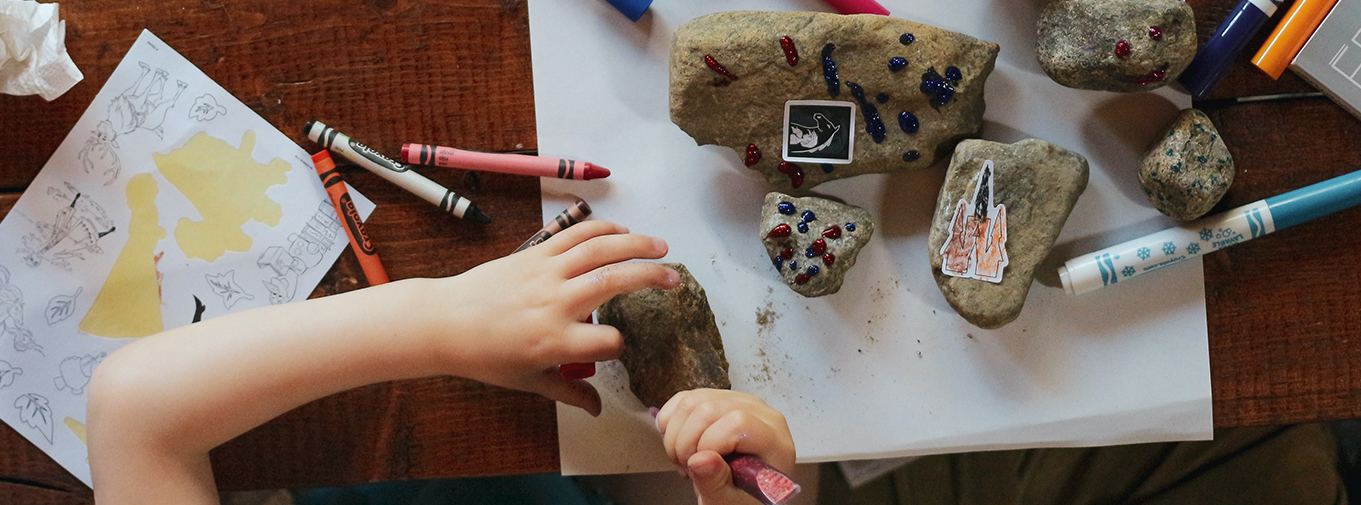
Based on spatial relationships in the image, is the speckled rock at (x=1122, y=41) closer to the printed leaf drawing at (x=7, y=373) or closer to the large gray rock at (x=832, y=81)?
the large gray rock at (x=832, y=81)

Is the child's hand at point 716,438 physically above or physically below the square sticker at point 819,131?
below

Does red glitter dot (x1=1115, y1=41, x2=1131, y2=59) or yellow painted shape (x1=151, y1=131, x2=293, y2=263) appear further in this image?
yellow painted shape (x1=151, y1=131, x2=293, y2=263)

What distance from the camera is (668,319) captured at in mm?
808

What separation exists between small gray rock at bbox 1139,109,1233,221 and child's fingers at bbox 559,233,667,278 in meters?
0.49

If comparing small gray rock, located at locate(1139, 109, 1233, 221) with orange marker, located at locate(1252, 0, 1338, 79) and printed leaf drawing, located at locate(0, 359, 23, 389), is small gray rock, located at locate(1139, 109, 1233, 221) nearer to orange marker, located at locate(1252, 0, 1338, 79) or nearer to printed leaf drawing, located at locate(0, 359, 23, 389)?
orange marker, located at locate(1252, 0, 1338, 79)

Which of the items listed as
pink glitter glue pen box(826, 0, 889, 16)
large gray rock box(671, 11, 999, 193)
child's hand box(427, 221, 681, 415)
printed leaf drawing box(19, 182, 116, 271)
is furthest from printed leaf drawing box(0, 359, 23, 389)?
pink glitter glue pen box(826, 0, 889, 16)

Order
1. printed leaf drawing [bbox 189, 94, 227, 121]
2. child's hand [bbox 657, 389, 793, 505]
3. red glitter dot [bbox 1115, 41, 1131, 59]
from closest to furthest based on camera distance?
1. child's hand [bbox 657, 389, 793, 505]
2. red glitter dot [bbox 1115, 41, 1131, 59]
3. printed leaf drawing [bbox 189, 94, 227, 121]

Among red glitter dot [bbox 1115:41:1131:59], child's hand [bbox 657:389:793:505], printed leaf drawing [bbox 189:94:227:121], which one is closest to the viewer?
child's hand [bbox 657:389:793:505]

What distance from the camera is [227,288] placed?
88cm

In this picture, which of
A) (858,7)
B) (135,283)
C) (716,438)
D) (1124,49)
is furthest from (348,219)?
(1124,49)

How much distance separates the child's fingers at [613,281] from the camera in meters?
0.76

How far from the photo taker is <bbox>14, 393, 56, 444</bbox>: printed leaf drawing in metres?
0.87

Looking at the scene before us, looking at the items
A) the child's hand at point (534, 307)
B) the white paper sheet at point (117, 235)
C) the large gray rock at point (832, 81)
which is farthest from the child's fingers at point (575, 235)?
the white paper sheet at point (117, 235)

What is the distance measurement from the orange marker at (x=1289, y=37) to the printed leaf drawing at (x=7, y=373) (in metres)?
1.32
